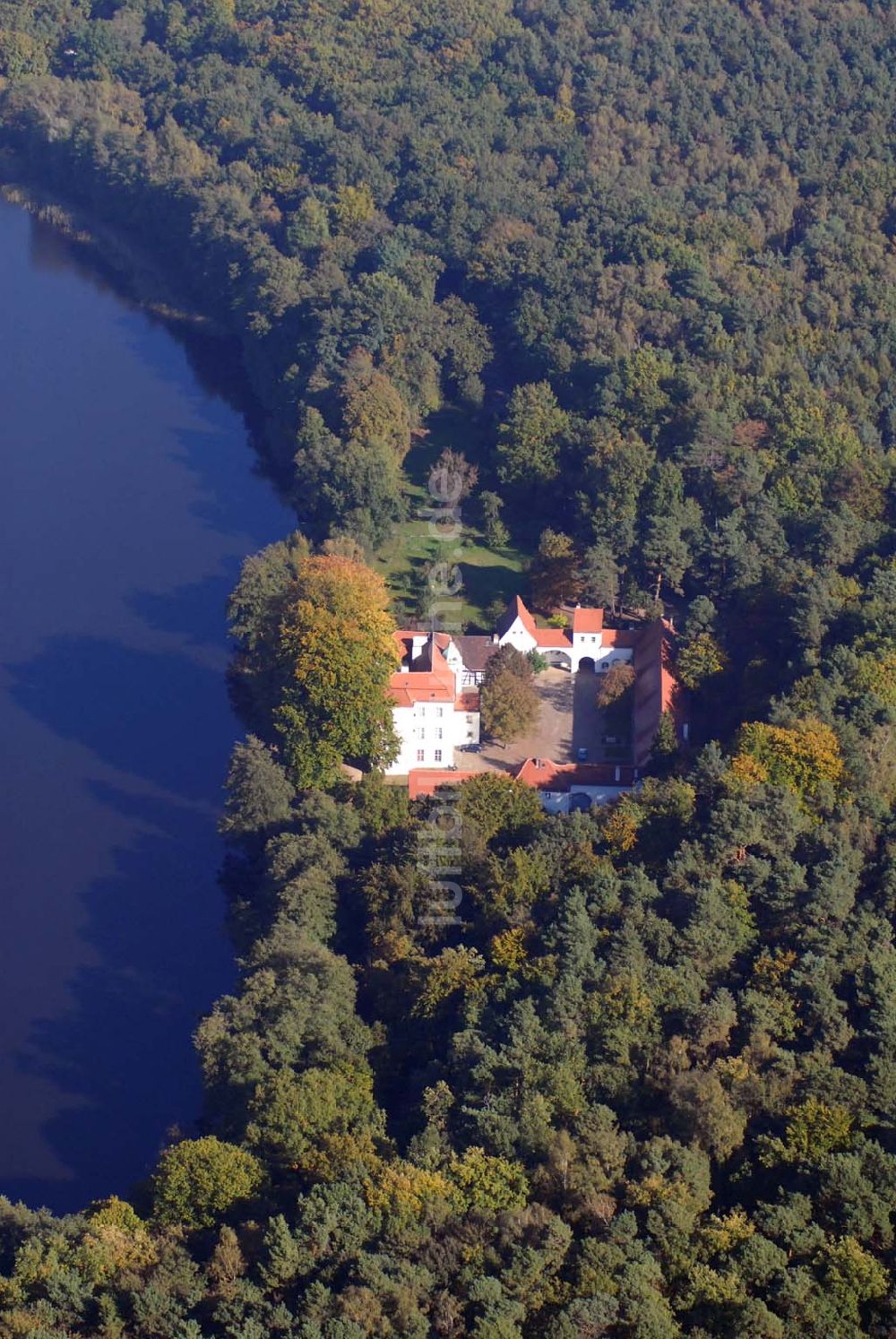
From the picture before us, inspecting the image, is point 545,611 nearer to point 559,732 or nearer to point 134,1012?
point 559,732

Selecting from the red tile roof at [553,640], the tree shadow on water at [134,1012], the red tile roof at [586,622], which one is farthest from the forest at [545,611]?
the red tile roof at [553,640]

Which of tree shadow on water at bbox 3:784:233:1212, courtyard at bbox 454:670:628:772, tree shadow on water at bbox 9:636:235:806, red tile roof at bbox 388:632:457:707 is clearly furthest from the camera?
tree shadow on water at bbox 9:636:235:806

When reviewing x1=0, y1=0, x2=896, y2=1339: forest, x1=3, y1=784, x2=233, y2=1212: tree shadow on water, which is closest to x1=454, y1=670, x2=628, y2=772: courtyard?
x1=0, y1=0, x2=896, y2=1339: forest

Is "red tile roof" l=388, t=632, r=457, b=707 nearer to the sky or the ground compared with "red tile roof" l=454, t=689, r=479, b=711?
Answer: nearer to the sky

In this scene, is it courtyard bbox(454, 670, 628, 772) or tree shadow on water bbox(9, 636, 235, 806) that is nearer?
courtyard bbox(454, 670, 628, 772)

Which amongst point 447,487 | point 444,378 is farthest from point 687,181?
point 447,487

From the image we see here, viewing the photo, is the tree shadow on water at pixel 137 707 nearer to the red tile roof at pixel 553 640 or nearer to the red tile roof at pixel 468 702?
the red tile roof at pixel 468 702

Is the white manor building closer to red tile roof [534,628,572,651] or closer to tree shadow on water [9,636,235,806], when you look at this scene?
red tile roof [534,628,572,651]
